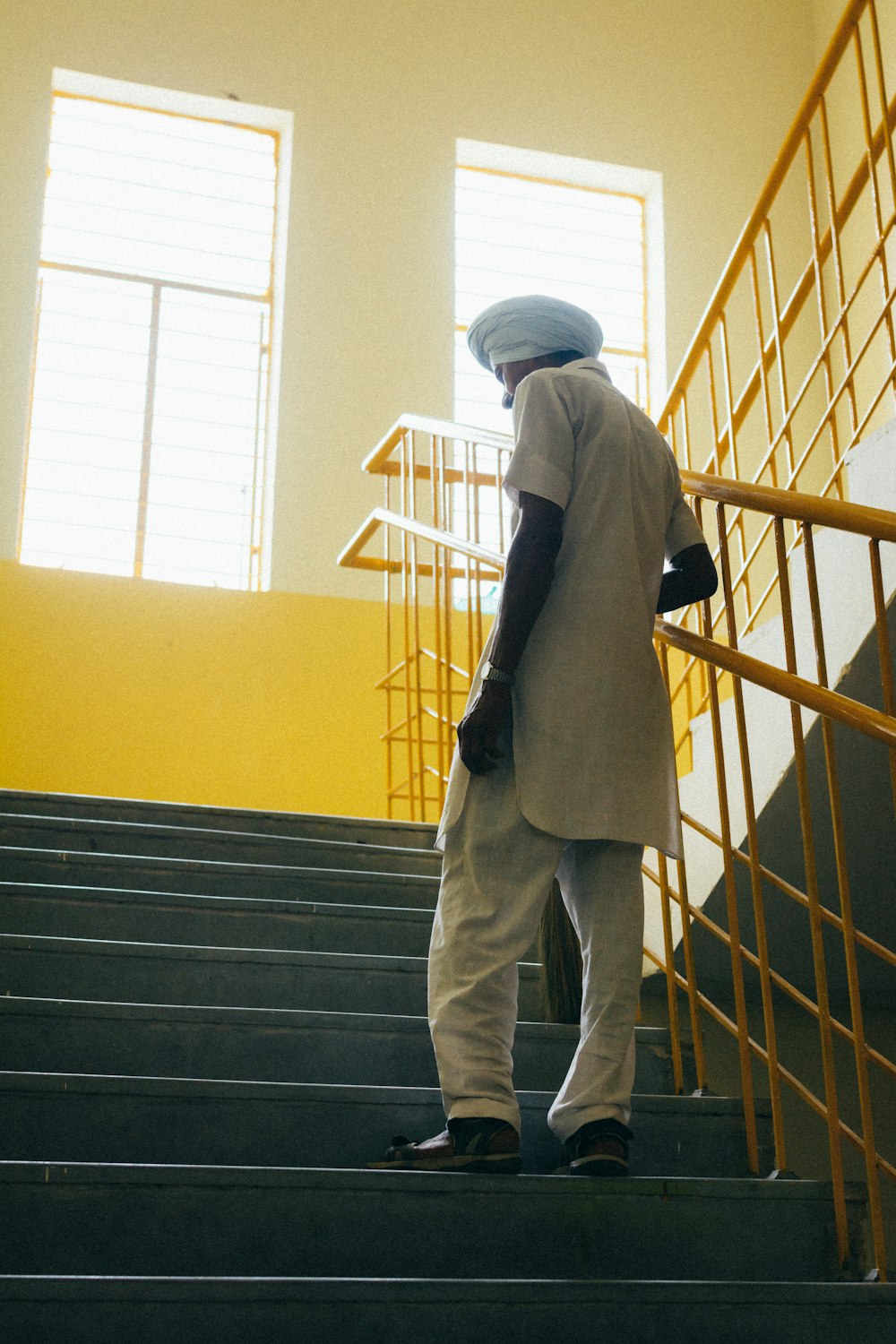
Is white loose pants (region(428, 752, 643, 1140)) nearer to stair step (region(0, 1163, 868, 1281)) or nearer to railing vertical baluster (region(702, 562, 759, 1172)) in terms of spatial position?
stair step (region(0, 1163, 868, 1281))

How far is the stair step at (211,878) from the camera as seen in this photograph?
2.98 meters

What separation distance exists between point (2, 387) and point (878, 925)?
4529mm

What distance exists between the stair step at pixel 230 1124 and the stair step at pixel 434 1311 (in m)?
0.41

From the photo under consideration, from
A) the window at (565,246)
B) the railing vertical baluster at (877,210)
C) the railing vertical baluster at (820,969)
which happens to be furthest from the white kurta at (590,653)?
the window at (565,246)

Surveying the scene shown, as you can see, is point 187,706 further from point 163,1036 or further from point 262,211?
point 163,1036

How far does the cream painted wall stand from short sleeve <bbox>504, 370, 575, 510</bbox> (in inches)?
176

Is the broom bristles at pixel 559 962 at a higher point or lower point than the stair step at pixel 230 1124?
higher

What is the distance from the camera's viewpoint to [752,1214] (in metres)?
2.03

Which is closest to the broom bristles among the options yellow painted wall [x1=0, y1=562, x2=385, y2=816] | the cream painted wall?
yellow painted wall [x1=0, y1=562, x2=385, y2=816]

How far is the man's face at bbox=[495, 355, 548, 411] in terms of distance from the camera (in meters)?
2.21

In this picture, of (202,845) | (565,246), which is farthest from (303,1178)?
(565,246)

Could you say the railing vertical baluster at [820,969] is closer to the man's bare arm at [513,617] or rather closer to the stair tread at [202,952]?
the man's bare arm at [513,617]

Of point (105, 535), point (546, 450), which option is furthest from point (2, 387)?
point (546, 450)

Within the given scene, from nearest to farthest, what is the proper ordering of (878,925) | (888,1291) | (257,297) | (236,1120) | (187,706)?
(888,1291)
(236,1120)
(878,925)
(187,706)
(257,297)
